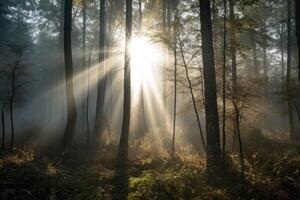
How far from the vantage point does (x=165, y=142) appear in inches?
752

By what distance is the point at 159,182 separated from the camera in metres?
9.60

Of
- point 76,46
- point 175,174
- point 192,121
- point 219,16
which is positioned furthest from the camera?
point 76,46

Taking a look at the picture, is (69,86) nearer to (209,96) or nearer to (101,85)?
(101,85)

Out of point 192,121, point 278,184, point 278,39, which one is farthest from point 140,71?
point 278,184

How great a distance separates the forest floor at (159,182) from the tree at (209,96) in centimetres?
74

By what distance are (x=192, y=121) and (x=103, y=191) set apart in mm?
21068

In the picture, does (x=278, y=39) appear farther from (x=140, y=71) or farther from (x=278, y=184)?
(x=278, y=184)

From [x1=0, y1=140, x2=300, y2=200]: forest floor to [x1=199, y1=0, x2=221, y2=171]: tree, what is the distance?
0.74 metres

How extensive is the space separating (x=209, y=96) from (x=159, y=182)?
356cm

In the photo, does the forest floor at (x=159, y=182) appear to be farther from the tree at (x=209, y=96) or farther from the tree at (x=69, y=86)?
the tree at (x=69, y=86)

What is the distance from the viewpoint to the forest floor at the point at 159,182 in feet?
28.6

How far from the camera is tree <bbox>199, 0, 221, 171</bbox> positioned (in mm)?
11148

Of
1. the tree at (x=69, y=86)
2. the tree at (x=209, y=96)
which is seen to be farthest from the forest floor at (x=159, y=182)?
the tree at (x=69, y=86)

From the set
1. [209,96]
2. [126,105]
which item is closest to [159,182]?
[209,96]
